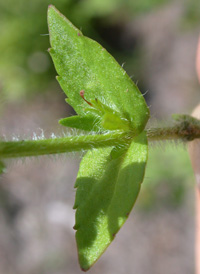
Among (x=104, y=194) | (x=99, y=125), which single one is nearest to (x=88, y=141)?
(x=99, y=125)

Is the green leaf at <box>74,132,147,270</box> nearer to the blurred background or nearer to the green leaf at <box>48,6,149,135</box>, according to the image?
the green leaf at <box>48,6,149,135</box>

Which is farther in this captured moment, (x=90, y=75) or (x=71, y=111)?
(x=71, y=111)

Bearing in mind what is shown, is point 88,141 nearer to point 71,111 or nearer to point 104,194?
point 104,194

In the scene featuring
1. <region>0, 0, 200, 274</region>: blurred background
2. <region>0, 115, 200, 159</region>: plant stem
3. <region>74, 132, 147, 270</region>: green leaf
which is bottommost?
<region>0, 0, 200, 274</region>: blurred background

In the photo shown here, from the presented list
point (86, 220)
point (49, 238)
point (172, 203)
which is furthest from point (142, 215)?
point (86, 220)

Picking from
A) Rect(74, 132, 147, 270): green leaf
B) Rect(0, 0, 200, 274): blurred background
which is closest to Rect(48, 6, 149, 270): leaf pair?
Rect(74, 132, 147, 270): green leaf

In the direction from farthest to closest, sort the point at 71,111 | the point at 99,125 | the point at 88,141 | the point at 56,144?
1. the point at 71,111
2. the point at 99,125
3. the point at 88,141
4. the point at 56,144

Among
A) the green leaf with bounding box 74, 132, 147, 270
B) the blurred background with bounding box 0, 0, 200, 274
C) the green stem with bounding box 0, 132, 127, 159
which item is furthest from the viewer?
the blurred background with bounding box 0, 0, 200, 274
